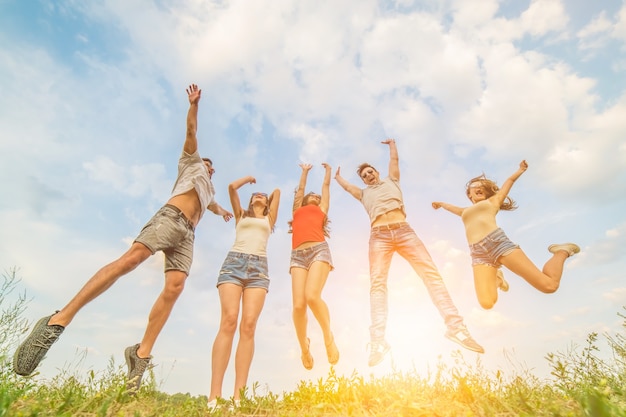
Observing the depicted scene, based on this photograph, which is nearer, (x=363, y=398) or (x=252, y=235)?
(x=363, y=398)

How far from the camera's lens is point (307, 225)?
25.3 feet

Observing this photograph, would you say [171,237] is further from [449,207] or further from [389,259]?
[449,207]

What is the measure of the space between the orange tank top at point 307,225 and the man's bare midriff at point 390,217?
110cm

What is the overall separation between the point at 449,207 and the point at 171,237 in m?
5.84

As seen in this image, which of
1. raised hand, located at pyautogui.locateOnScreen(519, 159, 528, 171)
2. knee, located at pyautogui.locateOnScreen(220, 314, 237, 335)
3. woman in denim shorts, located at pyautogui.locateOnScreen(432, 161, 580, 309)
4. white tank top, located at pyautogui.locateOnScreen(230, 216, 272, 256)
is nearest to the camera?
knee, located at pyautogui.locateOnScreen(220, 314, 237, 335)

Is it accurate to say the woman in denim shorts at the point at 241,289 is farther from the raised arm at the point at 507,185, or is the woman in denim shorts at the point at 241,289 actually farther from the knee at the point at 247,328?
the raised arm at the point at 507,185

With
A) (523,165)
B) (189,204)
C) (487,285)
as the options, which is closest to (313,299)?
(189,204)

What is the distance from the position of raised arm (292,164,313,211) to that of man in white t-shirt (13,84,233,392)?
6.43 ft

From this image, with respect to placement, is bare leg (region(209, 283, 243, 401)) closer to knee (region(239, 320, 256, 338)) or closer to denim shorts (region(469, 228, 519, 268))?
knee (region(239, 320, 256, 338))

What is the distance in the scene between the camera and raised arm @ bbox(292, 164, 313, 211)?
28.3 feet

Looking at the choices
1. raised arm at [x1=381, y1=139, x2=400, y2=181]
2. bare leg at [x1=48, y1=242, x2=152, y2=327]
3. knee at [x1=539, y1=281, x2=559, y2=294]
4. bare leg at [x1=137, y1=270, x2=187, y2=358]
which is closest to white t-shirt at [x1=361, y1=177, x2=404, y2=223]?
raised arm at [x1=381, y1=139, x2=400, y2=181]

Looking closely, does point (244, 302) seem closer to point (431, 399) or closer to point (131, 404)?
point (131, 404)

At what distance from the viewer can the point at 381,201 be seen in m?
7.75

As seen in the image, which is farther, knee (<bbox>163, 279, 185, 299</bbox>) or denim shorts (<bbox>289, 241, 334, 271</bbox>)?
denim shorts (<bbox>289, 241, 334, 271</bbox>)
